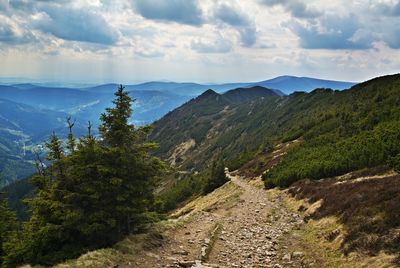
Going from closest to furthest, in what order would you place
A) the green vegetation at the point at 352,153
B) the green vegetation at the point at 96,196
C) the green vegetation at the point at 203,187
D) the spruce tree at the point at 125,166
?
the green vegetation at the point at 96,196 → the spruce tree at the point at 125,166 → the green vegetation at the point at 352,153 → the green vegetation at the point at 203,187

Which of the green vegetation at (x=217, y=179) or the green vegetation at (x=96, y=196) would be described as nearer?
the green vegetation at (x=96, y=196)

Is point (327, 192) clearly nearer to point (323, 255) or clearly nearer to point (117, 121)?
point (323, 255)

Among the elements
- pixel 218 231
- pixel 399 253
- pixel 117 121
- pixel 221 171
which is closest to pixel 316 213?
pixel 218 231

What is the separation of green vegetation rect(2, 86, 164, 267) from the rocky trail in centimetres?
322

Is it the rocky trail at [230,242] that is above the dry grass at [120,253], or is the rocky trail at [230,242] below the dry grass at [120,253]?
below

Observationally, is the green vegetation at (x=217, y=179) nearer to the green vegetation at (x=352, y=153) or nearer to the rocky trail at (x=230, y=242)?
the green vegetation at (x=352, y=153)

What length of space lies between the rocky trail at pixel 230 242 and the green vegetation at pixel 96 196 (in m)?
3.22

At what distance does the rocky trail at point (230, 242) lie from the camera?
69.8 ft

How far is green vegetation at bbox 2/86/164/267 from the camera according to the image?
2181cm

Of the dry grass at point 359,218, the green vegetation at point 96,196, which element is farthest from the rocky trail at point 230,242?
the green vegetation at point 96,196

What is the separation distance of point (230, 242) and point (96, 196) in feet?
32.6

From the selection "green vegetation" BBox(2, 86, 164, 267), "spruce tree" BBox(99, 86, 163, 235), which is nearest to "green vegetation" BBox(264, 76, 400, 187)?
"spruce tree" BBox(99, 86, 163, 235)

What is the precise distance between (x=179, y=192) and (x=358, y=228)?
7798cm

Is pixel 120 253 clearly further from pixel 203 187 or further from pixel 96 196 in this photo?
pixel 203 187
